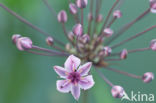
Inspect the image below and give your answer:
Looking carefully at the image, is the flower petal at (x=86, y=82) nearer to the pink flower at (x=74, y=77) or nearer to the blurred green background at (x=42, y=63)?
the pink flower at (x=74, y=77)

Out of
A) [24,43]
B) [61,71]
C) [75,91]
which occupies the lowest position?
[75,91]

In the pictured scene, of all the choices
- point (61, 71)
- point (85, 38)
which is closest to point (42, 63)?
point (85, 38)

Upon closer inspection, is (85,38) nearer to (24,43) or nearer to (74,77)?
(74,77)

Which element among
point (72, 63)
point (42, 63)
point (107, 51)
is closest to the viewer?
point (72, 63)

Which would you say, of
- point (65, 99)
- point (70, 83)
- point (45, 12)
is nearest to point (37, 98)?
point (65, 99)

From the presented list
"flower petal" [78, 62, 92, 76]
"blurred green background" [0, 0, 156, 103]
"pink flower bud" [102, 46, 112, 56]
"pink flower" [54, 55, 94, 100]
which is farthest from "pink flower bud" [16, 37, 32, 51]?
"blurred green background" [0, 0, 156, 103]

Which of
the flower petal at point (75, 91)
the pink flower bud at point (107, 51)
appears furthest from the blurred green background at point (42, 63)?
the flower petal at point (75, 91)

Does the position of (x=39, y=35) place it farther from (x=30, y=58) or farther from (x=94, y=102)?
(x=94, y=102)

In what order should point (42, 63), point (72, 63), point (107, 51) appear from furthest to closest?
point (42, 63) < point (107, 51) < point (72, 63)
